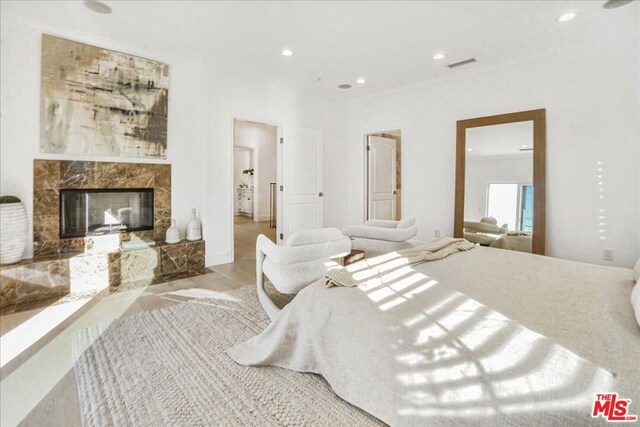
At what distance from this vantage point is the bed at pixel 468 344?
905 millimetres

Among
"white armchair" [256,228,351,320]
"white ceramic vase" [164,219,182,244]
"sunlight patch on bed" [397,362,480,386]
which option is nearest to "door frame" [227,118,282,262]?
"white ceramic vase" [164,219,182,244]

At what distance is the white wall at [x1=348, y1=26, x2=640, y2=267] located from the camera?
3250 millimetres

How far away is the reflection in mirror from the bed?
221cm

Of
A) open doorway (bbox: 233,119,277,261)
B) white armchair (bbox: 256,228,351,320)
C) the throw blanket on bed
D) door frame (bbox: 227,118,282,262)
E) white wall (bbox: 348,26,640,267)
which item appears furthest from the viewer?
open doorway (bbox: 233,119,277,261)

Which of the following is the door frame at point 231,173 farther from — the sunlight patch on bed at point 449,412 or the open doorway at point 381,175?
the sunlight patch on bed at point 449,412

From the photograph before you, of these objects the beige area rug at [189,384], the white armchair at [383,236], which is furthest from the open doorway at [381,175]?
the beige area rug at [189,384]

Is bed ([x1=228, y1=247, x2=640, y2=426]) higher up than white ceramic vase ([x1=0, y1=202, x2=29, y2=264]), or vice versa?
white ceramic vase ([x1=0, y1=202, x2=29, y2=264])

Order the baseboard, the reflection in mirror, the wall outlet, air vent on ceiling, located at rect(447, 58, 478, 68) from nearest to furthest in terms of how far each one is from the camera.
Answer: the wall outlet → the reflection in mirror → air vent on ceiling, located at rect(447, 58, 478, 68) → the baseboard

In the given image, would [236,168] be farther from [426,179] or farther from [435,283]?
[435,283]

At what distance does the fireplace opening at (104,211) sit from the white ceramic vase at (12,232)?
0.36m

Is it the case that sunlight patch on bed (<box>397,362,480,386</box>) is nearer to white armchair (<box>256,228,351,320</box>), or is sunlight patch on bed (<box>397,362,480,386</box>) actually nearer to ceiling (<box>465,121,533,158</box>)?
white armchair (<box>256,228,351,320</box>)

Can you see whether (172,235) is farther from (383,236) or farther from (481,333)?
(481,333)

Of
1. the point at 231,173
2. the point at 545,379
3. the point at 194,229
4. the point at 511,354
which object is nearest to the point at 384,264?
the point at 511,354

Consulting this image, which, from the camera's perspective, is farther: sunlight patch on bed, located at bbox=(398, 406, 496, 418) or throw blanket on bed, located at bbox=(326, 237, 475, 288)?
throw blanket on bed, located at bbox=(326, 237, 475, 288)
